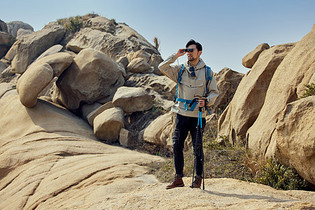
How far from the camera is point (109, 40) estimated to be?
725 inches

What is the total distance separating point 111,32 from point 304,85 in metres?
17.7

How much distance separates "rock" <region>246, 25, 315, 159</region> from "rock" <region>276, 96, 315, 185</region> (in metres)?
0.57

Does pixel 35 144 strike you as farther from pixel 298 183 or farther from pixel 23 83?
pixel 298 183

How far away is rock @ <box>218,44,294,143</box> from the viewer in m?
6.38

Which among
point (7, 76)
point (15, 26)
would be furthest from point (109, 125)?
point (15, 26)

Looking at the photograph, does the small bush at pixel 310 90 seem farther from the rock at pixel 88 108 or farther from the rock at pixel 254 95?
the rock at pixel 88 108

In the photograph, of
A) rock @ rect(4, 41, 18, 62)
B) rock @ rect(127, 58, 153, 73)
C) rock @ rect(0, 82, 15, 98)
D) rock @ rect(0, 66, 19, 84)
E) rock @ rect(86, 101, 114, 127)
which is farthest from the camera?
rock @ rect(4, 41, 18, 62)

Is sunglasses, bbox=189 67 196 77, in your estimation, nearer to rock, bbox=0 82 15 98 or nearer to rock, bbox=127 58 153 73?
rock, bbox=127 58 153 73

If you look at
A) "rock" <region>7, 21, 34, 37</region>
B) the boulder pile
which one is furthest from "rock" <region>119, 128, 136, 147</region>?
"rock" <region>7, 21, 34, 37</region>

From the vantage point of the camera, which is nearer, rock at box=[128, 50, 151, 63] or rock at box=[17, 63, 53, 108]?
rock at box=[17, 63, 53, 108]

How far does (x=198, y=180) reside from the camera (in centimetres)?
417

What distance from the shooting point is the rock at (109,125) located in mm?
10398

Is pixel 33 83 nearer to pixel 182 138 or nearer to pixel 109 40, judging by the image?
pixel 182 138

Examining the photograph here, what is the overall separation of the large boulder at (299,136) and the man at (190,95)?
1.24m
